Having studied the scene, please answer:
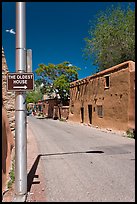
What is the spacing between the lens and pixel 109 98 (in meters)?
18.0

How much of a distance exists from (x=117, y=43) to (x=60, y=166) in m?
18.4

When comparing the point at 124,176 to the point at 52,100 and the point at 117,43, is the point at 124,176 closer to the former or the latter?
the point at 117,43

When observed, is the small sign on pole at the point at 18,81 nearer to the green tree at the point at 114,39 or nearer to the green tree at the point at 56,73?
the green tree at the point at 114,39

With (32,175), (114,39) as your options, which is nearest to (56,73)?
(114,39)

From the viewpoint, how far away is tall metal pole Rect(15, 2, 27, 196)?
434 centimetres

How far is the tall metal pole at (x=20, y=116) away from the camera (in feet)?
14.2

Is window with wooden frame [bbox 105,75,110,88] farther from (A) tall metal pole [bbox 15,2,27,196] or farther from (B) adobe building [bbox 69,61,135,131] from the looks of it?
(A) tall metal pole [bbox 15,2,27,196]

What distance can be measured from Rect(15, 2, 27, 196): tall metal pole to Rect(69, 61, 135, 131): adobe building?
37.0ft

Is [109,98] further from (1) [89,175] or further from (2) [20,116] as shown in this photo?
(2) [20,116]

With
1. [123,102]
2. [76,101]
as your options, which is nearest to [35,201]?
[123,102]

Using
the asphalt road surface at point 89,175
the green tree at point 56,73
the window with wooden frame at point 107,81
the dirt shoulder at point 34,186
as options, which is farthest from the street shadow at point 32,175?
the green tree at point 56,73

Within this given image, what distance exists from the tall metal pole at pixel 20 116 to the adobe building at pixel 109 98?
11265 mm

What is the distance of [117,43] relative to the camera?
22.6 metres

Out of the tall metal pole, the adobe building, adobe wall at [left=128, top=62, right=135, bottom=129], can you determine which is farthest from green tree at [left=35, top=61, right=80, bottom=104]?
the tall metal pole
